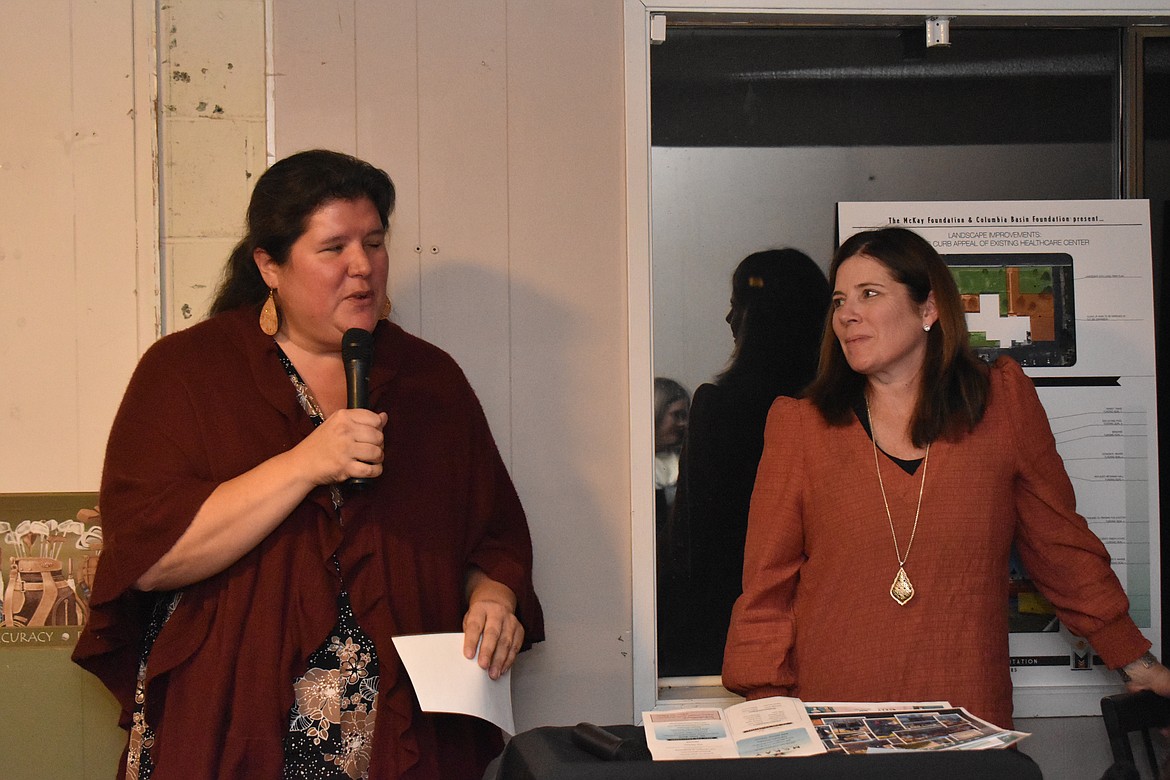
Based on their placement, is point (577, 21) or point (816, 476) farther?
point (577, 21)

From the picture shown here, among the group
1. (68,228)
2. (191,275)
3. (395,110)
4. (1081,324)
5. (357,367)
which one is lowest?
(357,367)

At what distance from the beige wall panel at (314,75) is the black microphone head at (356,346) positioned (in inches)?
34.4

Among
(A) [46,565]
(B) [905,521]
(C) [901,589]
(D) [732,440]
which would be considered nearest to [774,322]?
(D) [732,440]

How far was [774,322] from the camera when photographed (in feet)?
8.17

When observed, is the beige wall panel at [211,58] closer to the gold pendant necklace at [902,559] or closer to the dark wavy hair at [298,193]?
the dark wavy hair at [298,193]

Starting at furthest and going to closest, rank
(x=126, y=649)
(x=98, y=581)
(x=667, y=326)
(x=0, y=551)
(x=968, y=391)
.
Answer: (x=667, y=326)
(x=0, y=551)
(x=968, y=391)
(x=126, y=649)
(x=98, y=581)

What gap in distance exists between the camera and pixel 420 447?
1.91 metres

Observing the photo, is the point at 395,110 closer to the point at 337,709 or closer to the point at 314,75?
the point at 314,75

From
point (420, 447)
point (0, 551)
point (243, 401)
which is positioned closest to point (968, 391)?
point (420, 447)

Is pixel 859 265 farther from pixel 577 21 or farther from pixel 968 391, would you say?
pixel 577 21

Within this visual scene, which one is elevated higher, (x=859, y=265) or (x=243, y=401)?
(x=859, y=265)

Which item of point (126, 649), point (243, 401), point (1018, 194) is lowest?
point (126, 649)

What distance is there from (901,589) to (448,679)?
89cm

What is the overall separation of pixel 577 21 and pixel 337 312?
1.08 metres
